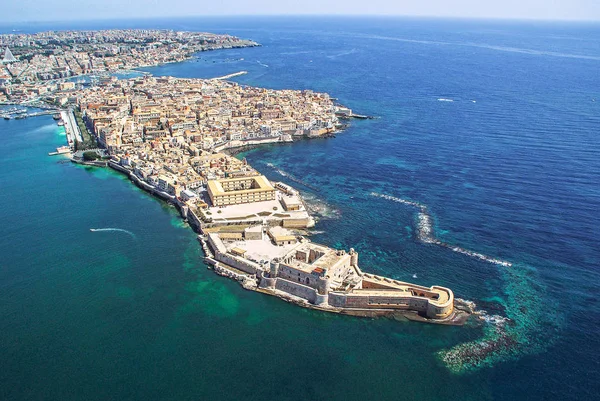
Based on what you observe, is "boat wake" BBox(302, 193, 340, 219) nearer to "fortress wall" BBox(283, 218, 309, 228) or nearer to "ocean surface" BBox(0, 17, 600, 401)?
"ocean surface" BBox(0, 17, 600, 401)

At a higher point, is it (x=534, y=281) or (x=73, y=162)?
(x=534, y=281)

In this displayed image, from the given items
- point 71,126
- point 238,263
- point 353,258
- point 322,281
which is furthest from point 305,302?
point 71,126

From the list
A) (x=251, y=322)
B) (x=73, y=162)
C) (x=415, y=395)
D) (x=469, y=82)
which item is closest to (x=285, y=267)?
(x=251, y=322)

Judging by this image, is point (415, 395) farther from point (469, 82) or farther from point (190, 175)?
point (469, 82)

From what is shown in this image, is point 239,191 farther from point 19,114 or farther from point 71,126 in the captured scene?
point 19,114

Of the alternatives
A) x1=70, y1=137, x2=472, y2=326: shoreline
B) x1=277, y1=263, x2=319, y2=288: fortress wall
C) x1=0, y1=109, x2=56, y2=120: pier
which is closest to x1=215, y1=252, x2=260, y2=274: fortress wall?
x1=70, y1=137, x2=472, y2=326: shoreline
